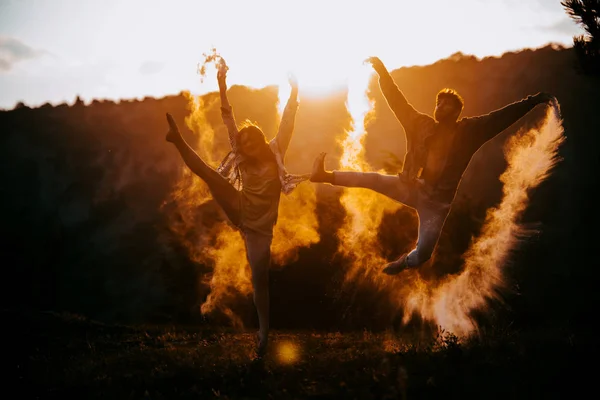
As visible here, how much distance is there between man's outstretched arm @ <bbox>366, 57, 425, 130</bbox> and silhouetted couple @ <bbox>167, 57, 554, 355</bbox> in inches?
0.6

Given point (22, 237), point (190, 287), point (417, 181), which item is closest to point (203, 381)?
point (417, 181)

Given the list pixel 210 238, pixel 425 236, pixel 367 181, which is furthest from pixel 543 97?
pixel 210 238

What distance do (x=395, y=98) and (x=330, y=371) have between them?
14.3 ft

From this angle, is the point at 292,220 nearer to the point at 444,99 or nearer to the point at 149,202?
the point at 444,99

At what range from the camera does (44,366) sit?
841 cm

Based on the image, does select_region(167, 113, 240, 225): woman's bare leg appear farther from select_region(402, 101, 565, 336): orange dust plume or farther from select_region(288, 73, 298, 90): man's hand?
select_region(402, 101, 565, 336): orange dust plume

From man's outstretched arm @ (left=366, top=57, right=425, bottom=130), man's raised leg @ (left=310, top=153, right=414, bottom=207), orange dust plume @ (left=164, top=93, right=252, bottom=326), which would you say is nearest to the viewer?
man's raised leg @ (left=310, top=153, right=414, bottom=207)

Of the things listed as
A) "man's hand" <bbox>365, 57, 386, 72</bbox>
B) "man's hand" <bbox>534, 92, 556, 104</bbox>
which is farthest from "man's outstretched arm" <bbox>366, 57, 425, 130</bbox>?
"man's hand" <bbox>534, 92, 556, 104</bbox>

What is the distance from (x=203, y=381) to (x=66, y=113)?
136ft

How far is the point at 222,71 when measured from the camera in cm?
829

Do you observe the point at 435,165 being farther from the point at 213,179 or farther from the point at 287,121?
the point at 213,179

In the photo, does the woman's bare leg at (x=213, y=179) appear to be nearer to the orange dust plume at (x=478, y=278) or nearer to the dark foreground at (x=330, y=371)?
the dark foreground at (x=330, y=371)

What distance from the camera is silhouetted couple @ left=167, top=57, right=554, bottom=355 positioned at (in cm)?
746

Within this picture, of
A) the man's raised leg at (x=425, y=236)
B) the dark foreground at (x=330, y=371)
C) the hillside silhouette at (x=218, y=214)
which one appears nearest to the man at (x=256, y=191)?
the dark foreground at (x=330, y=371)
